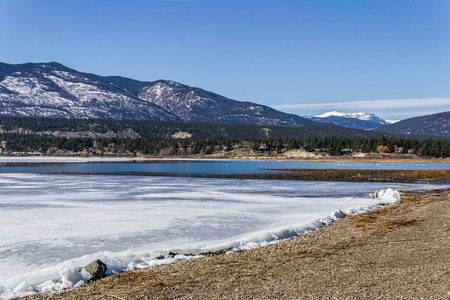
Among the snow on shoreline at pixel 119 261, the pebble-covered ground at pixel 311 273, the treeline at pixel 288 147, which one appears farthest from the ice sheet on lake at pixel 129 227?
the treeline at pixel 288 147

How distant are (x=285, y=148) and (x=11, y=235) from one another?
159337 millimetres

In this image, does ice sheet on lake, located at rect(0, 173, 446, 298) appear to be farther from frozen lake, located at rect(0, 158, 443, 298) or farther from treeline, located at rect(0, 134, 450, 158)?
treeline, located at rect(0, 134, 450, 158)

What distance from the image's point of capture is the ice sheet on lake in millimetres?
12602

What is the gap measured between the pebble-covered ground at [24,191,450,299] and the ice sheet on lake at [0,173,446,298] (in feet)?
3.44

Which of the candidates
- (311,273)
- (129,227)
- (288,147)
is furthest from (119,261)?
(288,147)

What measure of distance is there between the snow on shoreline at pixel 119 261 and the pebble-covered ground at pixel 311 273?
51 centimetres

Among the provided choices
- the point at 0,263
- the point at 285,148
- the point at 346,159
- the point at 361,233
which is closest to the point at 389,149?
the point at 346,159

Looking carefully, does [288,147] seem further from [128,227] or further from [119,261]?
[119,261]

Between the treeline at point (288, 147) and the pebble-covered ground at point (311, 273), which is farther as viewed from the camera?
the treeline at point (288, 147)

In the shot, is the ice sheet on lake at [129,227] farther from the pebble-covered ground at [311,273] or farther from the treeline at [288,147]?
the treeline at [288,147]

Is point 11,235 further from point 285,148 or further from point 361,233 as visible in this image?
point 285,148

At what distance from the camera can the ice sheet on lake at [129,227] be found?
41.3 ft

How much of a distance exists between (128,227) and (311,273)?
10.3 m

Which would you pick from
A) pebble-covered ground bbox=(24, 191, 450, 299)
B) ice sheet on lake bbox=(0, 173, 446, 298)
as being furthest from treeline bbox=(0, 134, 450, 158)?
pebble-covered ground bbox=(24, 191, 450, 299)
